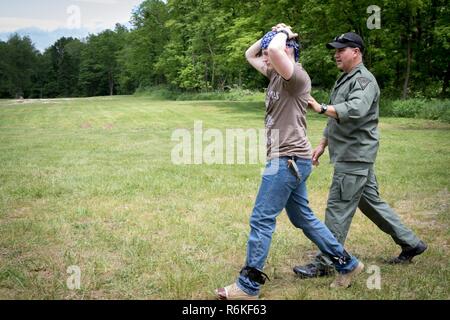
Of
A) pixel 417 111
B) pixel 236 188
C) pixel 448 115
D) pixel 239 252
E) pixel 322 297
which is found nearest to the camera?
pixel 322 297

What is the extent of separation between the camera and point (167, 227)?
6371 mm

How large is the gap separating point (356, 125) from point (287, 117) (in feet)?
2.97

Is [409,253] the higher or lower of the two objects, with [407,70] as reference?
lower

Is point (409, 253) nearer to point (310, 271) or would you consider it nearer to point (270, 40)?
point (310, 271)

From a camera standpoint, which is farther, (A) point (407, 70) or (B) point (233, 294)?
(A) point (407, 70)

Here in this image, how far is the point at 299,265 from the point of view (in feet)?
16.8

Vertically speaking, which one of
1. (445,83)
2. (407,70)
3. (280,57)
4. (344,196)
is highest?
(407,70)

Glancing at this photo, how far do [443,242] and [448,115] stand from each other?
16123mm

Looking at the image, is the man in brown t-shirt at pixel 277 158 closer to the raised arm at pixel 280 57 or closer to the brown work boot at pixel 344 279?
the raised arm at pixel 280 57

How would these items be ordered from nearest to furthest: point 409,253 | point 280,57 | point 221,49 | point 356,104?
1. point 280,57
2. point 356,104
3. point 409,253
4. point 221,49

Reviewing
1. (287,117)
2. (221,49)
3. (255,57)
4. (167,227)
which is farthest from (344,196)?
(221,49)

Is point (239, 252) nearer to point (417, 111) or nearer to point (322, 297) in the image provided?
point (322, 297)

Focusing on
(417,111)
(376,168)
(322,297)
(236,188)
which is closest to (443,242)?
(322,297)
